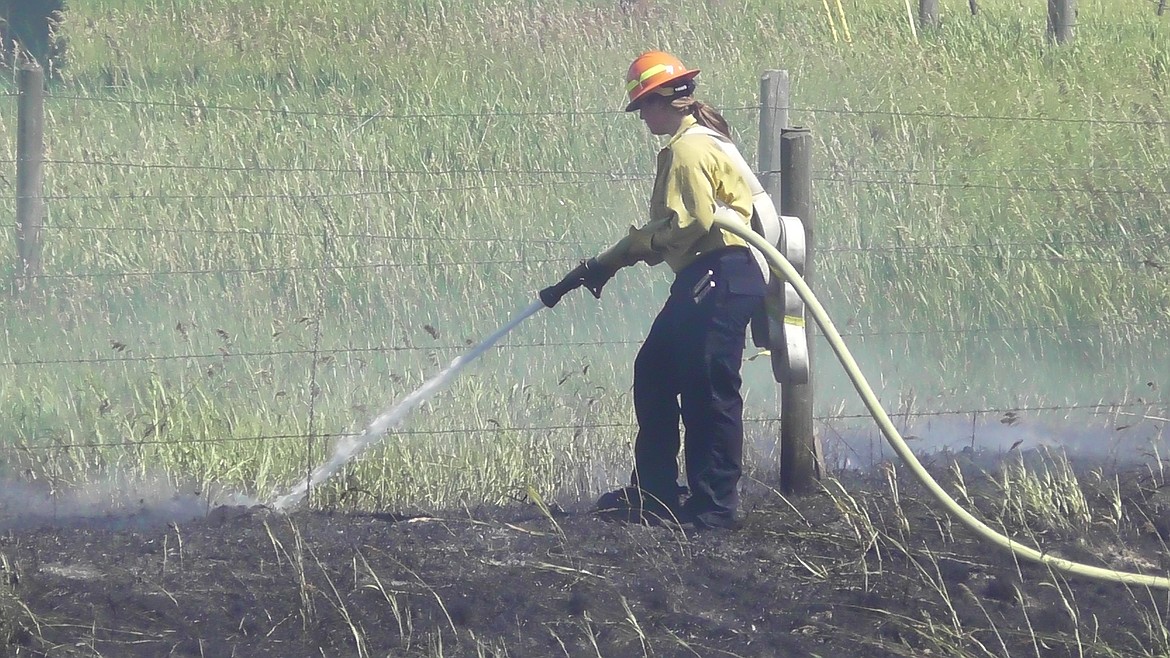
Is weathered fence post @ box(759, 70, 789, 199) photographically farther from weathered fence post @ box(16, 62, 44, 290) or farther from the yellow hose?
weathered fence post @ box(16, 62, 44, 290)

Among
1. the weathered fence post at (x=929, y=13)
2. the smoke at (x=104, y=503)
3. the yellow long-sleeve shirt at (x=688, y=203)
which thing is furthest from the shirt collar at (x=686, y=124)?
the weathered fence post at (x=929, y=13)

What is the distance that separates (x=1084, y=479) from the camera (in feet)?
18.5

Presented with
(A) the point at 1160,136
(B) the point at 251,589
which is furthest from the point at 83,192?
(A) the point at 1160,136

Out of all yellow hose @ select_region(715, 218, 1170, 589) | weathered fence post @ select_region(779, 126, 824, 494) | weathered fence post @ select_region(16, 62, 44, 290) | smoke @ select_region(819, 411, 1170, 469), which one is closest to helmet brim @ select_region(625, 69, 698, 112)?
yellow hose @ select_region(715, 218, 1170, 589)

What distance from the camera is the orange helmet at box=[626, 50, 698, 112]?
15.5 feet

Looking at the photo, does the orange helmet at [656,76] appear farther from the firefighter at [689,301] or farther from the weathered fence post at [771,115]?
the weathered fence post at [771,115]

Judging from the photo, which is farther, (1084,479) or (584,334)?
(584,334)

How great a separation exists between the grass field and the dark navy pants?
734 mm

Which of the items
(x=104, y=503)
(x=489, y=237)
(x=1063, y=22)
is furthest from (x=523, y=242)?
(x=1063, y=22)

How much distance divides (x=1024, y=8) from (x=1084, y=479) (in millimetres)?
10585

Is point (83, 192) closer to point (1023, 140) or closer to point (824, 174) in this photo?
point (824, 174)

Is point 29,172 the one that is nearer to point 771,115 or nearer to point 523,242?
point 523,242

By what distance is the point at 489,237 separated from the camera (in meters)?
8.41

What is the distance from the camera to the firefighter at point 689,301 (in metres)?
4.70
